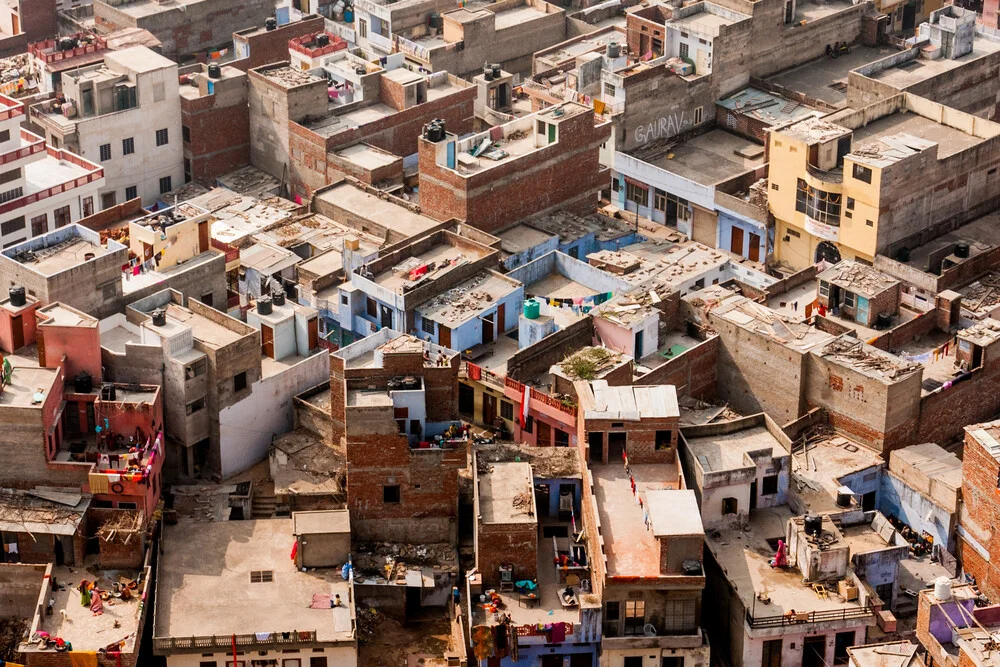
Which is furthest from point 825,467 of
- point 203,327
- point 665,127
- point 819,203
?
point 665,127

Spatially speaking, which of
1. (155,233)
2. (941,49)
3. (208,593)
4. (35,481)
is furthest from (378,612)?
(941,49)

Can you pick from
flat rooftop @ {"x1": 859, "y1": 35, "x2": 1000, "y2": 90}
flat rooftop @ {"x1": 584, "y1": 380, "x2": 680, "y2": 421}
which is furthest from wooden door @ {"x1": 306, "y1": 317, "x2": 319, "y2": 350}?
flat rooftop @ {"x1": 859, "y1": 35, "x2": 1000, "y2": 90}

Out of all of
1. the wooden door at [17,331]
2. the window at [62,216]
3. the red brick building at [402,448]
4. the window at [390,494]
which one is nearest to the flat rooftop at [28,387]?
the wooden door at [17,331]

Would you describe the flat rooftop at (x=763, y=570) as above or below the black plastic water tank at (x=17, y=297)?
below

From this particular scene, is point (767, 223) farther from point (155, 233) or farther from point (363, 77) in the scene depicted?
point (155, 233)

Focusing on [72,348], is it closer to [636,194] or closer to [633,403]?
[633,403]

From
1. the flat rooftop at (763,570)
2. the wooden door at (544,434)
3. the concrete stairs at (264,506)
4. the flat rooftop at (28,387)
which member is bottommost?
the concrete stairs at (264,506)

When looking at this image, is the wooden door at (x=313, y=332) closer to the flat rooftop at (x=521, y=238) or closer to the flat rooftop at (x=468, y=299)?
the flat rooftop at (x=468, y=299)
